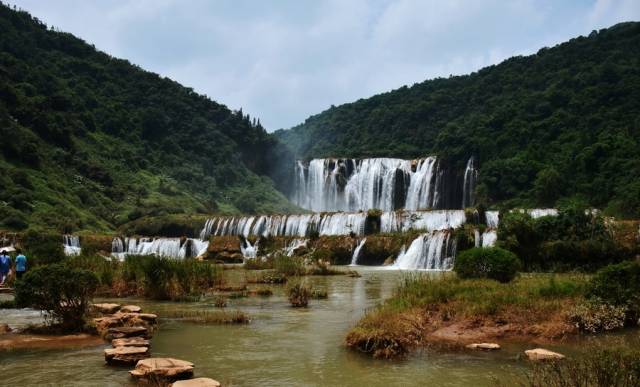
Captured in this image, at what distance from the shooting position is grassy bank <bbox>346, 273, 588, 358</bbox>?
431 inches

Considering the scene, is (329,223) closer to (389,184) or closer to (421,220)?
(421,220)

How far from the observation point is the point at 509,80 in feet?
336

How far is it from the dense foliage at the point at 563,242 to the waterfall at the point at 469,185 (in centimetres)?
4301

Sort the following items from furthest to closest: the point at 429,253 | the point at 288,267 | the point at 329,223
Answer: the point at 329,223 → the point at 429,253 → the point at 288,267

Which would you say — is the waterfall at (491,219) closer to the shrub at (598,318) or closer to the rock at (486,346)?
the shrub at (598,318)

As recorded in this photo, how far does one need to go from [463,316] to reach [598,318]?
104 inches

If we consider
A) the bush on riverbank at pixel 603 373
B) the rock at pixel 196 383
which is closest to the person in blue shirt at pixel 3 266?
the rock at pixel 196 383

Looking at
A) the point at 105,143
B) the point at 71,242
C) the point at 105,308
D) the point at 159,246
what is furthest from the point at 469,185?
the point at 105,308

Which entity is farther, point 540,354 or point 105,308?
point 105,308

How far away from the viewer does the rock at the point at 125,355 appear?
31.7 ft

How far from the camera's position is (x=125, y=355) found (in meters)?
9.74

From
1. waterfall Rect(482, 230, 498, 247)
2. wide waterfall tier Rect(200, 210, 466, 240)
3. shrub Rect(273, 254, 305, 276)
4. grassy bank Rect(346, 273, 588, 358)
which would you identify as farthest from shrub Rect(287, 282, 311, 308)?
wide waterfall tier Rect(200, 210, 466, 240)

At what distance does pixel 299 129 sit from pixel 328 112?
9263 millimetres

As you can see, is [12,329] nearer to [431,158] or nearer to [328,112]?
[431,158]
